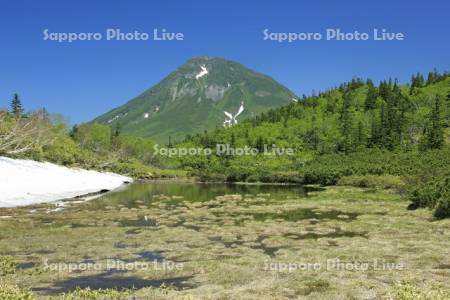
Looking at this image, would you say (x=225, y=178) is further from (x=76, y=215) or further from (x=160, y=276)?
(x=160, y=276)

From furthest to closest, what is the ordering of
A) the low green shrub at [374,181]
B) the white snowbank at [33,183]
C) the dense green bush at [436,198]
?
1. the low green shrub at [374,181]
2. the white snowbank at [33,183]
3. the dense green bush at [436,198]

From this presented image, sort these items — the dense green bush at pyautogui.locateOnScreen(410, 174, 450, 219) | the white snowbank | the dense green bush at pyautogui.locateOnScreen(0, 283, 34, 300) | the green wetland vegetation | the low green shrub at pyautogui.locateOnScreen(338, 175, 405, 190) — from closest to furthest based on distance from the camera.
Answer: the dense green bush at pyautogui.locateOnScreen(0, 283, 34, 300) → the green wetland vegetation → the dense green bush at pyautogui.locateOnScreen(410, 174, 450, 219) → the white snowbank → the low green shrub at pyautogui.locateOnScreen(338, 175, 405, 190)

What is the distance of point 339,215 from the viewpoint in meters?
55.2

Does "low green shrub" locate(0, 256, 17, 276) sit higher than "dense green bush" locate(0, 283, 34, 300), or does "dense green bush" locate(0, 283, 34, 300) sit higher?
"dense green bush" locate(0, 283, 34, 300)

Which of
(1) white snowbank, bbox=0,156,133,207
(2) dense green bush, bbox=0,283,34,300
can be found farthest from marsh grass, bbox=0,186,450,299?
(1) white snowbank, bbox=0,156,133,207

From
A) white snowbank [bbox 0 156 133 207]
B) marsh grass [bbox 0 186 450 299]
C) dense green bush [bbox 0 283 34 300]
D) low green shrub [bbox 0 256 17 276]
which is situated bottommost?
marsh grass [bbox 0 186 450 299]

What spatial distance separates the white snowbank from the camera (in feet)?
218

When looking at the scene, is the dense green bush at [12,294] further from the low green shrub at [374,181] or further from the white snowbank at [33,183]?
the low green shrub at [374,181]

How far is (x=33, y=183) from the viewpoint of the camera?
7844cm

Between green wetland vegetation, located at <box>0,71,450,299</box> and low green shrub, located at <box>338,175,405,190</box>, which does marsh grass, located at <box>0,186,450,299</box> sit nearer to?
green wetland vegetation, located at <box>0,71,450,299</box>

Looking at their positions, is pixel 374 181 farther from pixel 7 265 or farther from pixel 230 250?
pixel 7 265

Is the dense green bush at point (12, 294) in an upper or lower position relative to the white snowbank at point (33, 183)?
lower

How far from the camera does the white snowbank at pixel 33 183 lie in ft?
218

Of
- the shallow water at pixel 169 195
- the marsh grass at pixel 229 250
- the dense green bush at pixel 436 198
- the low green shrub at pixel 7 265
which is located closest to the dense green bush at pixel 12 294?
the marsh grass at pixel 229 250
